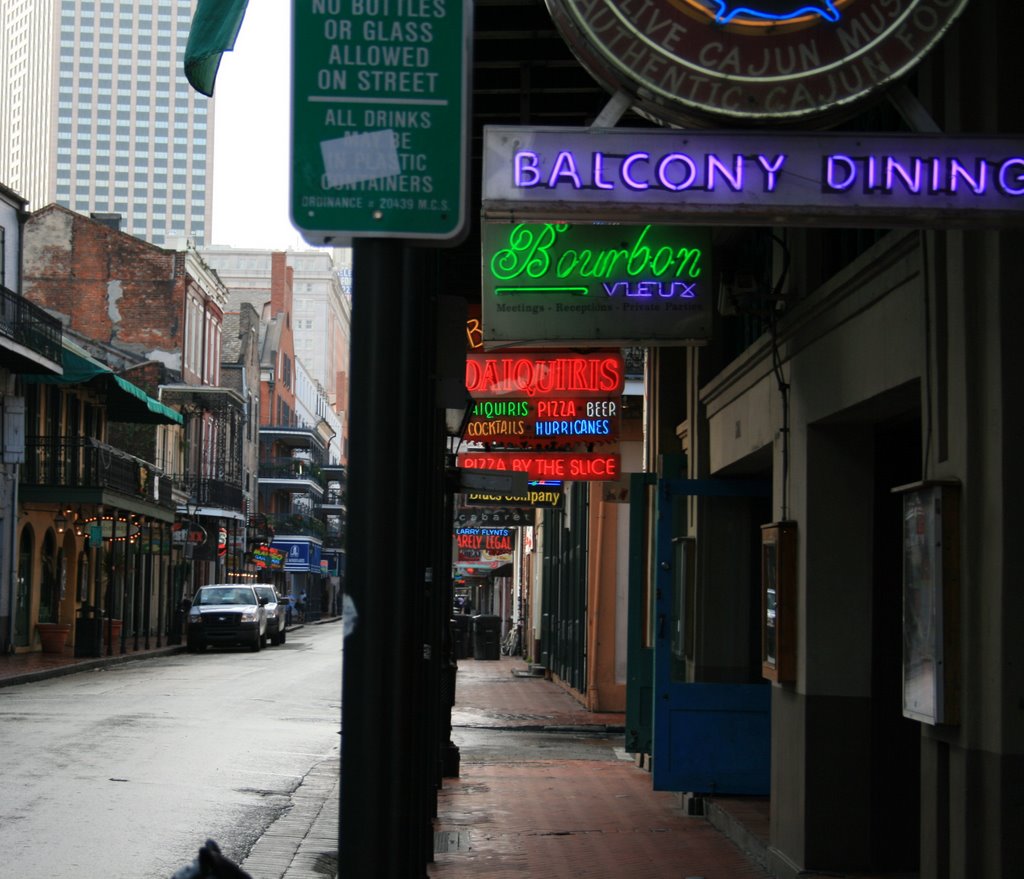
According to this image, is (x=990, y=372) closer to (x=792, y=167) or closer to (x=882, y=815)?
(x=792, y=167)

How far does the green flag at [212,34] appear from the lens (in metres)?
5.33

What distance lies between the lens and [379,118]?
3896 millimetres

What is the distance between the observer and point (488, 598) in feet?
236

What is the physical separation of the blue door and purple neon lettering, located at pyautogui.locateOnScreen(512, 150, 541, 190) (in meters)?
6.60

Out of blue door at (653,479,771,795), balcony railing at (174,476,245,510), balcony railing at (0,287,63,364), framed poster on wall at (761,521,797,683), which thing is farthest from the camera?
balcony railing at (174,476,245,510)

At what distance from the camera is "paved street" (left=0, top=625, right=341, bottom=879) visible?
9.46 m

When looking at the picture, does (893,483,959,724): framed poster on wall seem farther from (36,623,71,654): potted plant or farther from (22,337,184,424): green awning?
(22,337,184,424): green awning

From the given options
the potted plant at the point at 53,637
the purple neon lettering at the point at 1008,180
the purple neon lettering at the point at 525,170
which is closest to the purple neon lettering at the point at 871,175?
the purple neon lettering at the point at 1008,180

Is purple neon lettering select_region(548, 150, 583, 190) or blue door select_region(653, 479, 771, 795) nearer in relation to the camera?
purple neon lettering select_region(548, 150, 583, 190)

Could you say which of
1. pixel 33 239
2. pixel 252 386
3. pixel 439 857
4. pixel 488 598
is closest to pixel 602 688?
pixel 439 857

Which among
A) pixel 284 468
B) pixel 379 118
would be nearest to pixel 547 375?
pixel 379 118

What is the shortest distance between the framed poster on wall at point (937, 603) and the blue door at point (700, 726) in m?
4.87

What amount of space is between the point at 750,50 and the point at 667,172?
46 cm

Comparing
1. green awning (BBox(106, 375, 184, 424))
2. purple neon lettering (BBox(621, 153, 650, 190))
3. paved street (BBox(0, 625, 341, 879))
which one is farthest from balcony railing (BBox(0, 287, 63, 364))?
purple neon lettering (BBox(621, 153, 650, 190))
